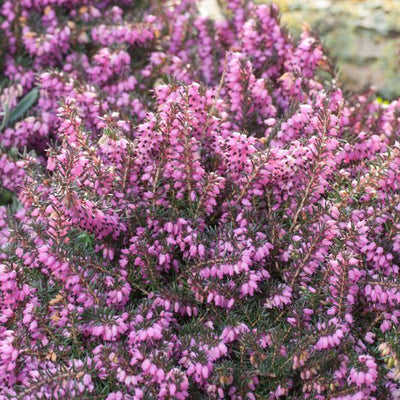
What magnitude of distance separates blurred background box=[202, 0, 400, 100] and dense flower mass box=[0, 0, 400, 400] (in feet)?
7.58

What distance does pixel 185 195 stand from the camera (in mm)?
2541

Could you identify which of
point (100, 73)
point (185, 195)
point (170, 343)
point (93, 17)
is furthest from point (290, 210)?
point (93, 17)

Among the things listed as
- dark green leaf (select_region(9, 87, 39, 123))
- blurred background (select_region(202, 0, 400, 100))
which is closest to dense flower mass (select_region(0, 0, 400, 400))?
dark green leaf (select_region(9, 87, 39, 123))

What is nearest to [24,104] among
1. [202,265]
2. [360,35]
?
[202,265]

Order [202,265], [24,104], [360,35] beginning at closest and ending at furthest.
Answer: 1. [202,265]
2. [24,104]
3. [360,35]

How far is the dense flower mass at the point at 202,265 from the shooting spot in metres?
2.14

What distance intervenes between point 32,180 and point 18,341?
72cm

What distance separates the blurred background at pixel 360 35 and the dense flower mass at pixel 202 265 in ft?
7.58

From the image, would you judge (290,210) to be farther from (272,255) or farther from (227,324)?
(227,324)

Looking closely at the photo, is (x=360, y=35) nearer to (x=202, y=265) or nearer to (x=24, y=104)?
(x=24, y=104)

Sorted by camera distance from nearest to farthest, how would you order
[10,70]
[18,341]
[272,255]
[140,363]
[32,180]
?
[140,363] < [18,341] < [272,255] < [32,180] < [10,70]

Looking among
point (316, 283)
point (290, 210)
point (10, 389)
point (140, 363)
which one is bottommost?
point (10, 389)

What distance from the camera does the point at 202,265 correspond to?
92.2 inches

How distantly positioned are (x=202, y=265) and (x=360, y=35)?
3.48 m
